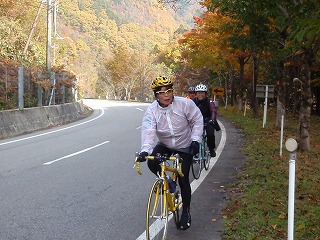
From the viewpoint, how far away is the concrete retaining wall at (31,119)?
16.0 meters

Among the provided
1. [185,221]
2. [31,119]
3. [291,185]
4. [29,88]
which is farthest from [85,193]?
[29,88]

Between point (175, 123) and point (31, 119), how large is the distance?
47.8 ft

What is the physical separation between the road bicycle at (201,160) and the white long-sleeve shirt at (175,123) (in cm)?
320

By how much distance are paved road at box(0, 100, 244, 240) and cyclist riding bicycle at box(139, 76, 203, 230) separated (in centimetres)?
98

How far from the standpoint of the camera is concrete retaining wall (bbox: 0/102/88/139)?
52.4 ft

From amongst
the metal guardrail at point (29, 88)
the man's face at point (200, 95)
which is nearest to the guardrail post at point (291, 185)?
the man's face at point (200, 95)

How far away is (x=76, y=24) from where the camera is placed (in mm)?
111125

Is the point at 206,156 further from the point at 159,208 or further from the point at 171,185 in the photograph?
the point at 159,208

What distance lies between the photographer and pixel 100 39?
114125 millimetres

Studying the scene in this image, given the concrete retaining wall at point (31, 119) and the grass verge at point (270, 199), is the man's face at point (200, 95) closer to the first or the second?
the grass verge at point (270, 199)

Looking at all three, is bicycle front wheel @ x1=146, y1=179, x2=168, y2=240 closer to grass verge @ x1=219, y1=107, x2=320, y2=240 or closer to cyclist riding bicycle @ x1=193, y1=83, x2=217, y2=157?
grass verge @ x1=219, y1=107, x2=320, y2=240

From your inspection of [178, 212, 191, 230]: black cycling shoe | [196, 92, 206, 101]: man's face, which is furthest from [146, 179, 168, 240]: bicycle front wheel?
[196, 92, 206, 101]: man's face

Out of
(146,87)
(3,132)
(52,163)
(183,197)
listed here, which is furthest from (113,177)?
(146,87)

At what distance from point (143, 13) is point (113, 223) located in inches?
5930
